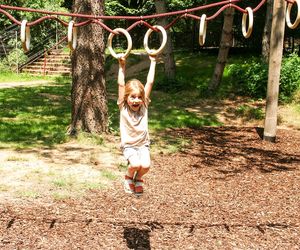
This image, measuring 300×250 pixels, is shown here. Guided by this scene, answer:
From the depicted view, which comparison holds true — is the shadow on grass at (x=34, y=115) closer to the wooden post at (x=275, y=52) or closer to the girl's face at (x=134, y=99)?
the wooden post at (x=275, y=52)

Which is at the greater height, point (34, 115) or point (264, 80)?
point (264, 80)

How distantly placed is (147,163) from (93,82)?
17.1ft

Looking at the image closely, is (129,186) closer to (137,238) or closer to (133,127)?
(133,127)

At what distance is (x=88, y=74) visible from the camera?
970cm

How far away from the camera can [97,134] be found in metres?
9.98

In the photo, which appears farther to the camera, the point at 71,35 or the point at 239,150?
the point at 239,150

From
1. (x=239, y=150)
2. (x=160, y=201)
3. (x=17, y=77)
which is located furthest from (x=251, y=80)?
(x=17, y=77)

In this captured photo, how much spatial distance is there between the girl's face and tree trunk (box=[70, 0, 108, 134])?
5.02 m

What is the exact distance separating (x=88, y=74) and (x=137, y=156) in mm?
5199

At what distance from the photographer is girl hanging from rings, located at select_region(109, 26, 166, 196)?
481 centimetres

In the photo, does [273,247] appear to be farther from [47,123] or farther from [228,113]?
[228,113]

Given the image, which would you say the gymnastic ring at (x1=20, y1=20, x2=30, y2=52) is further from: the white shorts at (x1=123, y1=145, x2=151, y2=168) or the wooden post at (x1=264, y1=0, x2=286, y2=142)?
the wooden post at (x1=264, y1=0, x2=286, y2=142)

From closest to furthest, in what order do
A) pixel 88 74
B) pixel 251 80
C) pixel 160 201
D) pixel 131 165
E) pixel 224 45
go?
pixel 131 165, pixel 160 201, pixel 88 74, pixel 224 45, pixel 251 80

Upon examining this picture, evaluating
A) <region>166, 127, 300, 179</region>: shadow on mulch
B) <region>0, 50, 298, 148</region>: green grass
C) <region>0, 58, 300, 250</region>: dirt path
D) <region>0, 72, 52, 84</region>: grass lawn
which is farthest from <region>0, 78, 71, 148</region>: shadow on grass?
<region>0, 72, 52, 84</region>: grass lawn
